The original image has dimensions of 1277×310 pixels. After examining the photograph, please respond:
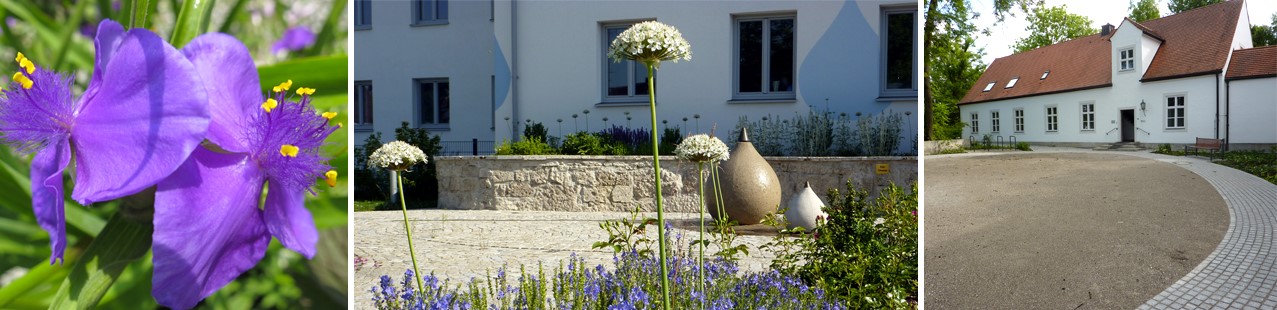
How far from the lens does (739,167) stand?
246cm

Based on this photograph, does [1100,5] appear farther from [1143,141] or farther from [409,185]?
[409,185]

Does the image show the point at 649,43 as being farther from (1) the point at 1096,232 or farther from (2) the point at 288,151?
(1) the point at 1096,232

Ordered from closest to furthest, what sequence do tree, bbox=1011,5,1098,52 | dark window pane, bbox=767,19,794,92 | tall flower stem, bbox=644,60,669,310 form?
1. tall flower stem, bbox=644,60,669,310
2. tree, bbox=1011,5,1098,52
3. dark window pane, bbox=767,19,794,92

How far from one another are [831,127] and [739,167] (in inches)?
48.6

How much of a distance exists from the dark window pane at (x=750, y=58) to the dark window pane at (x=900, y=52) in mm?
599

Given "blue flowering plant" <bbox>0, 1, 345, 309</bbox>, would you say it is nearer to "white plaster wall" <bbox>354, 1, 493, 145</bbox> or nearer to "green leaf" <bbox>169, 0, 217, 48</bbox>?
"green leaf" <bbox>169, 0, 217, 48</bbox>

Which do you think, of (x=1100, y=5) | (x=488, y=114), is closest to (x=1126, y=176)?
(x=1100, y=5)

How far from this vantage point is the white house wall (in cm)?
289

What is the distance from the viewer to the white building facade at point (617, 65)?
8.36 ft

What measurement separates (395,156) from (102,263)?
4.49 ft

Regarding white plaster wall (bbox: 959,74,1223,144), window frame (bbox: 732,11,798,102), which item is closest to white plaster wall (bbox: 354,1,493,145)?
window frame (bbox: 732,11,798,102)

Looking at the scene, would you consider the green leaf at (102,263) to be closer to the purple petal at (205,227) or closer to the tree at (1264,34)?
the purple petal at (205,227)

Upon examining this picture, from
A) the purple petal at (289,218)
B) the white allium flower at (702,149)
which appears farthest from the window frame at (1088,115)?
the purple petal at (289,218)

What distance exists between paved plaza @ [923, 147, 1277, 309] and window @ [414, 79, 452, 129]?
1682mm
